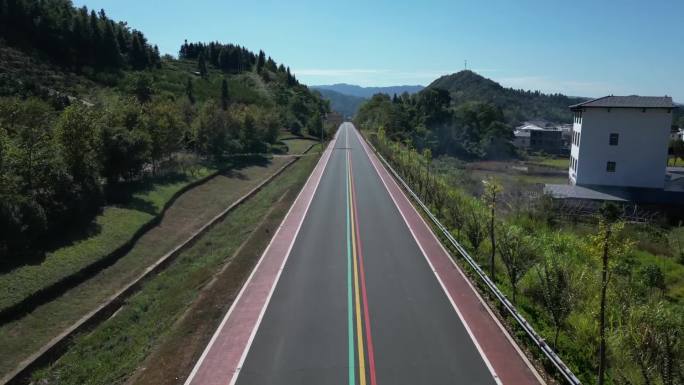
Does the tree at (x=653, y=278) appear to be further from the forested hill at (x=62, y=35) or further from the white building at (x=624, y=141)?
the forested hill at (x=62, y=35)

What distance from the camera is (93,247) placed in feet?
76.8

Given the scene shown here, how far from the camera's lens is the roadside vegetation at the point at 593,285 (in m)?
10.0

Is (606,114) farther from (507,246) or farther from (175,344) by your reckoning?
(175,344)

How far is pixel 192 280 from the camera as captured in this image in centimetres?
2027

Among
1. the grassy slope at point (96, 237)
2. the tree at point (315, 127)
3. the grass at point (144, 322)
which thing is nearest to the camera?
the grass at point (144, 322)

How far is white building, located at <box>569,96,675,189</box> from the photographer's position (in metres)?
40.1

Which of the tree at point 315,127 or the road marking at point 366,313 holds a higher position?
the tree at point 315,127

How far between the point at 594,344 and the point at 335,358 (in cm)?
699

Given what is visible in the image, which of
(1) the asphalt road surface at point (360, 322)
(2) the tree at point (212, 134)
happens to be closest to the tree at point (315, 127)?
(2) the tree at point (212, 134)

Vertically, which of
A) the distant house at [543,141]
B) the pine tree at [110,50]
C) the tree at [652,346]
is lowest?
the tree at [652,346]

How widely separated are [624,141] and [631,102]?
3372 mm

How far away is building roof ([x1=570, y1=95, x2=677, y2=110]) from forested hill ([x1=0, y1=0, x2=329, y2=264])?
37684 millimetres

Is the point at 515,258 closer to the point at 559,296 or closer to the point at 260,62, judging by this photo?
the point at 559,296

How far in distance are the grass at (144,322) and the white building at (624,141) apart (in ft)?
102
